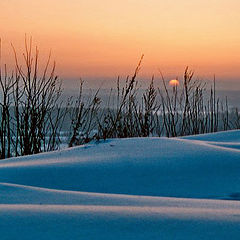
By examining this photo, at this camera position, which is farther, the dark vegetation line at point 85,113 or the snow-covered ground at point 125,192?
the dark vegetation line at point 85,113

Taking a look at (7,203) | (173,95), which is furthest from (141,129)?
(7,203)

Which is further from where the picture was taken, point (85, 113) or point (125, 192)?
point (85, 113)

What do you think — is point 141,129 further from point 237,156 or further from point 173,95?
point 237,156

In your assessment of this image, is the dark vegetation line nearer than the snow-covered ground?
No

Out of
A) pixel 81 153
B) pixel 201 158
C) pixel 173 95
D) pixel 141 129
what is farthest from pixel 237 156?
pixel 173 95

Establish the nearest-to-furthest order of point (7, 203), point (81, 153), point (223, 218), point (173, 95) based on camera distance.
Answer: point (223, 218) < point (7, 203) < point (81, 153) < point (173, 95)

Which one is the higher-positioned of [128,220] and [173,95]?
[173,95]

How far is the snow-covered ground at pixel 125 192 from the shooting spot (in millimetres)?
826

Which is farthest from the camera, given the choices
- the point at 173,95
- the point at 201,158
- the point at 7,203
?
the point at 173,95

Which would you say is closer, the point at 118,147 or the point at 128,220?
the point at 128,220

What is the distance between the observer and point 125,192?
1.51 metres

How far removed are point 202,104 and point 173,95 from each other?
1.00 ft

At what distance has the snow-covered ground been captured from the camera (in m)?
0.83

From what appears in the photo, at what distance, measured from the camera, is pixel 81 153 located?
2.11 metres
